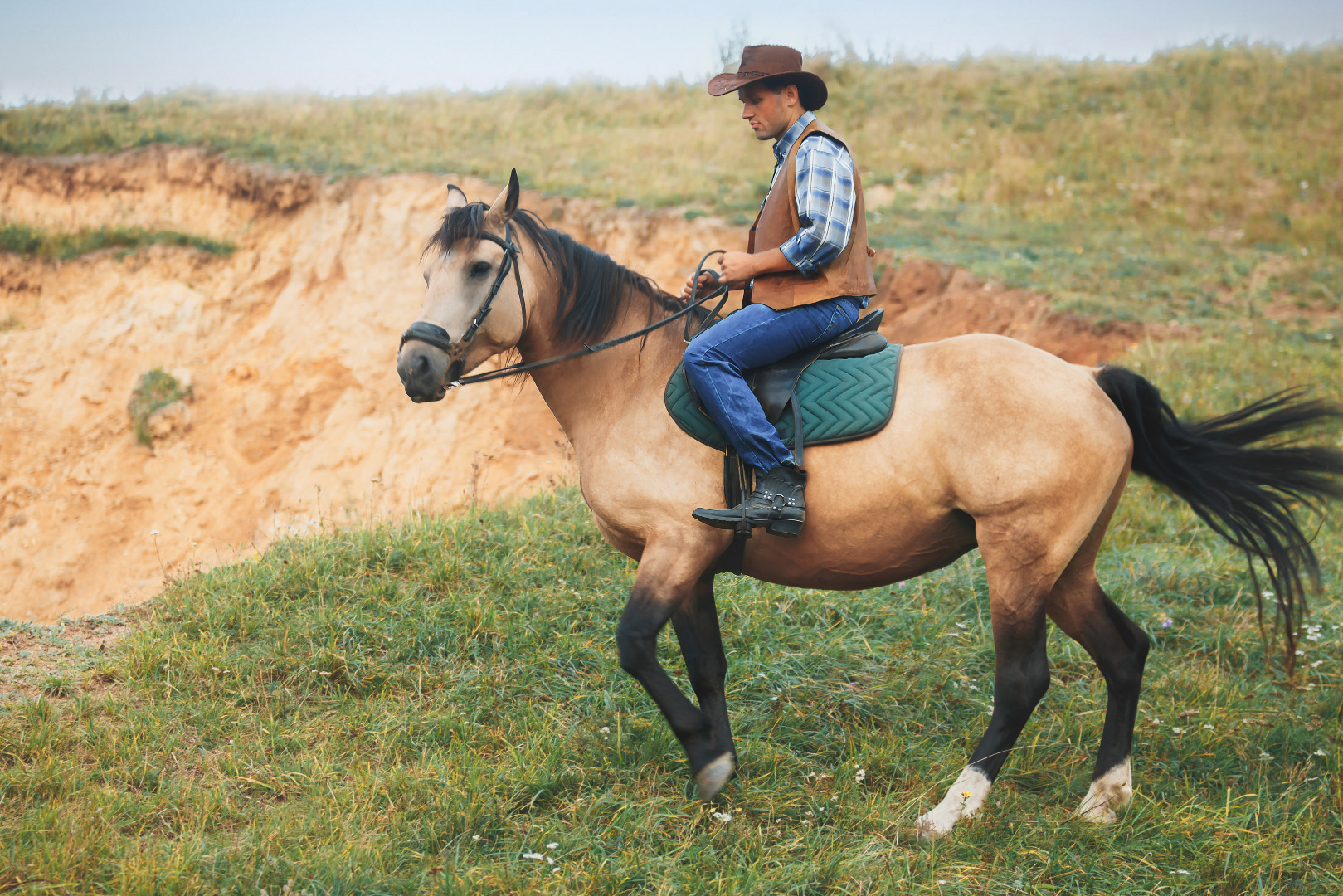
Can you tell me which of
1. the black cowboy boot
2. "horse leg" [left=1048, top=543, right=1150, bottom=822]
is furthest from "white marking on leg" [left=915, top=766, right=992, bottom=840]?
the black cowboy boot

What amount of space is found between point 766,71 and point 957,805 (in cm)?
320

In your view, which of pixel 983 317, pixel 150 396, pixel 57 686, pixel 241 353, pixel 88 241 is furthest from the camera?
pixel 88 241

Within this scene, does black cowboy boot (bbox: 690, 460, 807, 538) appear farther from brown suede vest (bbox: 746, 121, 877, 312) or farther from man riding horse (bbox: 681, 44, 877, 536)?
brown suede vest (bbox: 746, 121, 877, 312)

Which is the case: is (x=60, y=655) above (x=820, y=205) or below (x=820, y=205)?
below

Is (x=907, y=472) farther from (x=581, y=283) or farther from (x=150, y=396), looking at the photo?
(x=150, y=396)

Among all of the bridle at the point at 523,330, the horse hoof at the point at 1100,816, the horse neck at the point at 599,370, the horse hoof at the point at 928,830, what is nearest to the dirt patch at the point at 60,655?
the bridle at the point at 523,330

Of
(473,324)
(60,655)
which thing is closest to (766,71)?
(473,324)

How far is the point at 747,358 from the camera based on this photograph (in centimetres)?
370

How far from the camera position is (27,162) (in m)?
14.8

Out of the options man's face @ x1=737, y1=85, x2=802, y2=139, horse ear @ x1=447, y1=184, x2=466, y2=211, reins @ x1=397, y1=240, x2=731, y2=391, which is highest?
man's face @ x1=737, y1=85, x2=802, y2=139

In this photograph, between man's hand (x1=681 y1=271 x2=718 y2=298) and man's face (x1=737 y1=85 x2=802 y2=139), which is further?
man's hand (x1=681 y1=271 x2=718 y2=298)

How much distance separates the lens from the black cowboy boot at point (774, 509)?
360 centimetres

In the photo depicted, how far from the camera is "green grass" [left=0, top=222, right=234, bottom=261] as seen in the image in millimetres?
14000

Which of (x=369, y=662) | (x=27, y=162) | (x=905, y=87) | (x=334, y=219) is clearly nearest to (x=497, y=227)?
(x=369, y=662)
